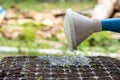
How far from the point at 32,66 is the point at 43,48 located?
7.93 feet

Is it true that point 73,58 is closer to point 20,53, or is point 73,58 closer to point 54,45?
point 20,53

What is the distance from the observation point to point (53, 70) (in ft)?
10.8

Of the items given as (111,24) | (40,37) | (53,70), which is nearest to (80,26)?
(111,24)

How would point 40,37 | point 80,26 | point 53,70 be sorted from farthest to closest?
point 40,37 → point 53,70 → point 80,26

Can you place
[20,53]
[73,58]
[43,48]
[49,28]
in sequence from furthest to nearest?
[49,28] → [43,48] → [20,53] → [73,58]

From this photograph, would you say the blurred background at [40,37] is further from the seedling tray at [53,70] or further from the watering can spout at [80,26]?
the watering can spout at [80,26]

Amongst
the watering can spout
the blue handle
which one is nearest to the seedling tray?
the watering can spout

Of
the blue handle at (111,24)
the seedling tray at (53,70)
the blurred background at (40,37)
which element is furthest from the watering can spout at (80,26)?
the blurred background at (40,37)

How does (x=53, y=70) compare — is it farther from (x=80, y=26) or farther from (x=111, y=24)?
(x=111, y=24)

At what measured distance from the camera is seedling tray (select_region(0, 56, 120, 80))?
305 cm

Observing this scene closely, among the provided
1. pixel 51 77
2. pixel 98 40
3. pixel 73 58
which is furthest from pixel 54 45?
pixel 51 77

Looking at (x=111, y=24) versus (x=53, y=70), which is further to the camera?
(x=53, y=70)

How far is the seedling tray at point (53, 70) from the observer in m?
3.05

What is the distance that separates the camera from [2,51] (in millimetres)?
5609
